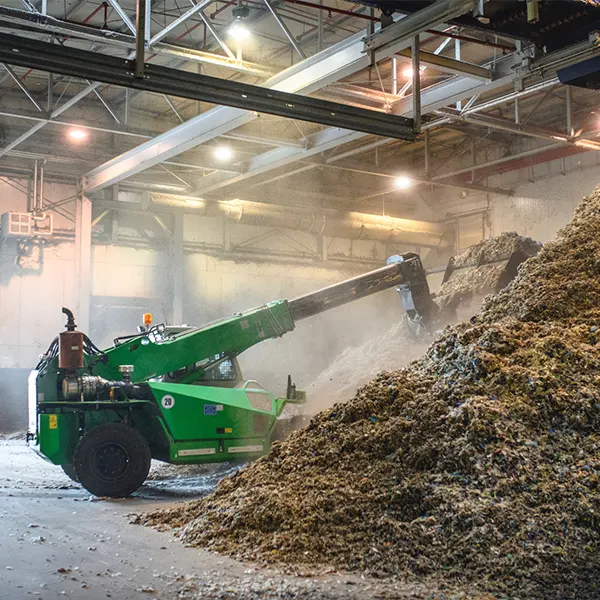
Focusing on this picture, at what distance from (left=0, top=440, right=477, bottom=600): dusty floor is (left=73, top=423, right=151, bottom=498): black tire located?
0.46m

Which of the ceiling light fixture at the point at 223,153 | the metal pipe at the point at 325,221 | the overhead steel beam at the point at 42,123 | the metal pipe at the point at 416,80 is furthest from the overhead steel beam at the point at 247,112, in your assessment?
the metal pipe at the point at 325,221

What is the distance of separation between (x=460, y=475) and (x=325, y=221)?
15.4 metres

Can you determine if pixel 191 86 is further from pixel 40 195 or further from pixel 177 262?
pixel 177 262

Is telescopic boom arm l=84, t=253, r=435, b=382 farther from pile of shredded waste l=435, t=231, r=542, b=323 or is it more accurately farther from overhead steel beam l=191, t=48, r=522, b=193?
overhead steel beam l=191, t=48, r=522, b=193

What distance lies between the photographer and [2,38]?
630 centimetres

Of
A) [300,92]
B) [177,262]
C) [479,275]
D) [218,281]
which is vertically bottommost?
[479,275]

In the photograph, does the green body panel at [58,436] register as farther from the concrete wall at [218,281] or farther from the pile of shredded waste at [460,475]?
the concrete wall at [218,281]

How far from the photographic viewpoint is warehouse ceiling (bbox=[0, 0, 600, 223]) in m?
8.00

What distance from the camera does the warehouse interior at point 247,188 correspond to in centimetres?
651

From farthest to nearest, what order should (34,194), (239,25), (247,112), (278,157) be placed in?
(34,194)
(278,157)
(247,112)
(239,25)

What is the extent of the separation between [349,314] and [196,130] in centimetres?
815

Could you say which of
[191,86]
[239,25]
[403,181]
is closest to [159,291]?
[403,181]

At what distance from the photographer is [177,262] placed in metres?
19.9

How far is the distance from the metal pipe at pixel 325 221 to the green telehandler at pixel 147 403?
874cm
